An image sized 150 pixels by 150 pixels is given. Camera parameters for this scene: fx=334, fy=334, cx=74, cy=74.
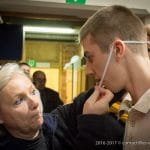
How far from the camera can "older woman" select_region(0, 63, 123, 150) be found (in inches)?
51.1

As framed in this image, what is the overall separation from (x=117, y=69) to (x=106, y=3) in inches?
88.9

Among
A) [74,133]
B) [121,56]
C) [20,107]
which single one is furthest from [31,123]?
[121,56]

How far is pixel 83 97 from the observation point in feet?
5.20

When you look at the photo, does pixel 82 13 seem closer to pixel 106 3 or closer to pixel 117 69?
pixel 106 3

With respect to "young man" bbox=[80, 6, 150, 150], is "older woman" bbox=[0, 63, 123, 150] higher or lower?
lower

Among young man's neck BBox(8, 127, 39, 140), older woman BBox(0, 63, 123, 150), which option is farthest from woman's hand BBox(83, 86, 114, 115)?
young man's neck BBox(8, 127, 39, 140)

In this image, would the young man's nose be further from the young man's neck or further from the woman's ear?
the young man's neck

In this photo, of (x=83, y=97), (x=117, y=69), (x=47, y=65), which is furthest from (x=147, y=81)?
(x=47, y=65)

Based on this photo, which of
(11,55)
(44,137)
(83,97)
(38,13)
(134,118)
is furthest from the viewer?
(11,55)

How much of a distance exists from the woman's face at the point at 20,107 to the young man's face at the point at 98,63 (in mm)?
275

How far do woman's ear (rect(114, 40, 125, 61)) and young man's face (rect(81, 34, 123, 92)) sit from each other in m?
0.03

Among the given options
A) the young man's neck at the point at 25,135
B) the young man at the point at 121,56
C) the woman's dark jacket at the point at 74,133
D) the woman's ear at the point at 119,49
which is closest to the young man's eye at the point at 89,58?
the young man at the point at 121,56

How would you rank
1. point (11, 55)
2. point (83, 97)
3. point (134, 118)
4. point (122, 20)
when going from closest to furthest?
point (134, 118) < point (122, 20) < point (83, 97) < point (11, 55)

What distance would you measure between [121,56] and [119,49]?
3 cm
